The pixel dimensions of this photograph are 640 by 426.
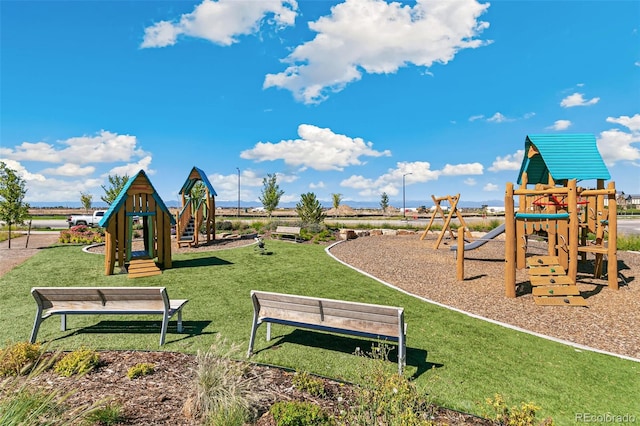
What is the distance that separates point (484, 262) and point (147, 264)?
39.1 ft

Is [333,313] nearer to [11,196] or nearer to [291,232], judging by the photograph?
[291,232]

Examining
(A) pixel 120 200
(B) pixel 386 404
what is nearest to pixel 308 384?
(B) pixel 386 404

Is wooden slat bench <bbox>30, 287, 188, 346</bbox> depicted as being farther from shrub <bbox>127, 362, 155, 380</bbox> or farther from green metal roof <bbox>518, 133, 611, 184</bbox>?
green metal roof <bbox>518, 133, 611, 184</bbox>

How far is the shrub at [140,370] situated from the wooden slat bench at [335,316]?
1.27 metres

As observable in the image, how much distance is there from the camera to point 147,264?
34.9 ft

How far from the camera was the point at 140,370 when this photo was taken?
4.20 metres

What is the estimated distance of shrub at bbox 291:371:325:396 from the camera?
152 inches

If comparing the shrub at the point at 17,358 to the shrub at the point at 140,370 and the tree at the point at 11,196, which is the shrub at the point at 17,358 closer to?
the shrub at the point at 140,370

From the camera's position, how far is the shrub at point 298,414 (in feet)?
10.5

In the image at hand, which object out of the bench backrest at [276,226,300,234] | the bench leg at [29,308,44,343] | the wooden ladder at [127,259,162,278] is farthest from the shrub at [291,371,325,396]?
the bench backrest at [276,226,300,234]

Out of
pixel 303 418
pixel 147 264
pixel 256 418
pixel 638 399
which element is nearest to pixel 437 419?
pixel 303 418

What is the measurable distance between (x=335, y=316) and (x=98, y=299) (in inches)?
154

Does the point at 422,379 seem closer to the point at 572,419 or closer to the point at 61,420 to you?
the point at 572,419

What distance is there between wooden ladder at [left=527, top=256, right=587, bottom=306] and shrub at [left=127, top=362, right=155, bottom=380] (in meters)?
8.19
